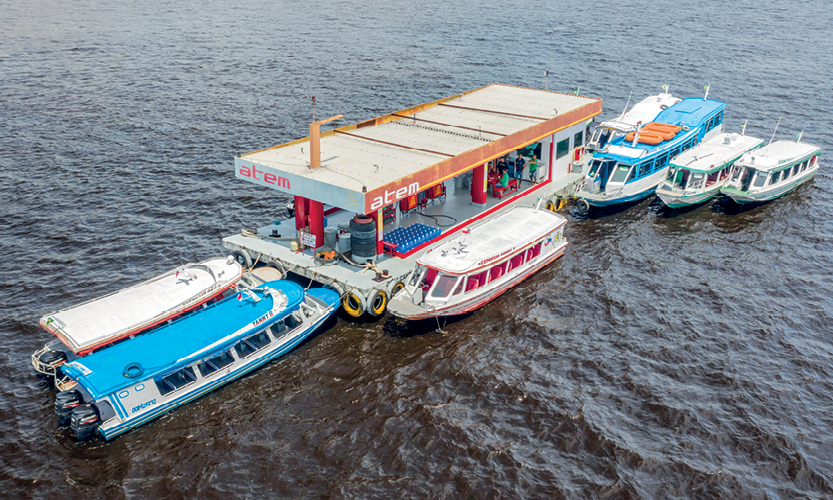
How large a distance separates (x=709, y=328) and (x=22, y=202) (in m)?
43.4

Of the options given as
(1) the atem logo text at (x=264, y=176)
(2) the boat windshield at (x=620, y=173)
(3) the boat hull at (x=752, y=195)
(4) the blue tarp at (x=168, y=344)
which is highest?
(1) the atem logo text at (x=264, y=176)

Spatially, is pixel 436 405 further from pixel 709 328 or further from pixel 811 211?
pixel 811 211

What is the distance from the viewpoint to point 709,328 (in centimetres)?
3166

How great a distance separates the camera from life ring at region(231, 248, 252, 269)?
111ft

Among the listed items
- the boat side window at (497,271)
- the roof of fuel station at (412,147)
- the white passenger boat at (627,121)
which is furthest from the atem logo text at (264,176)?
the white passenger boat at (627,121)

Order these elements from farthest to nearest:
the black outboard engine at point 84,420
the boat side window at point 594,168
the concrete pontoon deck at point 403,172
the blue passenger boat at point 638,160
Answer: the boat side window at point 594,168 < the blue passenger boat at point 638,160 < the concrete pontoon deck at point 403,172 < the black outboard engine at point 84,420

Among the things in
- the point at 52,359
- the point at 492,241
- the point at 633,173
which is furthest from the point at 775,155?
the point at 52,359

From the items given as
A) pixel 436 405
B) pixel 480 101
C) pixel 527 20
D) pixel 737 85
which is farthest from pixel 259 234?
pixel 527 20

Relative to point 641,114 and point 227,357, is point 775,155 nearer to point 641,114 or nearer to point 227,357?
point 641,114

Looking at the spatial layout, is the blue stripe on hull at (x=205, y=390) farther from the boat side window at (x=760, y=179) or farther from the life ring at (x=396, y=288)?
the boat side window at (x=760, y=179)

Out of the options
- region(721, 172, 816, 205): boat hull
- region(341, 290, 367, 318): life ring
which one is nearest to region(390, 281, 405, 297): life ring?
region(341, 290, 367, 318): life ring

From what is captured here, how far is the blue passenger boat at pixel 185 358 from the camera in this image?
23719mm

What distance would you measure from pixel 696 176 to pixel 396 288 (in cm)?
2362

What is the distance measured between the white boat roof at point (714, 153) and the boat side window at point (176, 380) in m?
33.1
